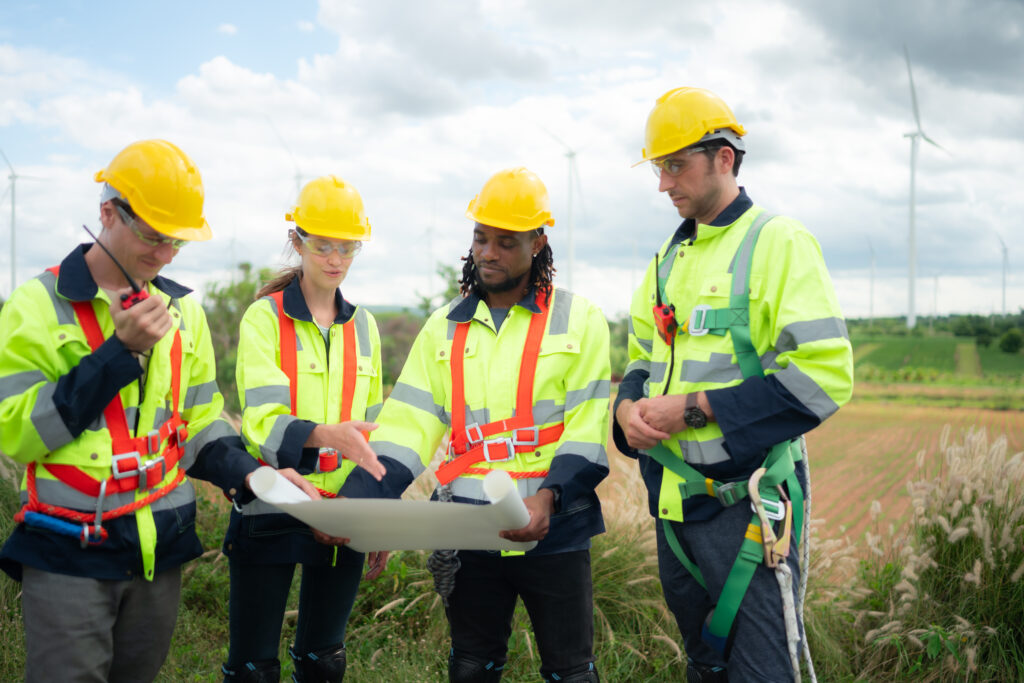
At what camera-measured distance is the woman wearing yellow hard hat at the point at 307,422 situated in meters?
3.34

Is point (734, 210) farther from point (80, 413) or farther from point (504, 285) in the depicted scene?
point (80, 413)

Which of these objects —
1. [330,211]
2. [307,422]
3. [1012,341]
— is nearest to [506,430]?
[307,422]

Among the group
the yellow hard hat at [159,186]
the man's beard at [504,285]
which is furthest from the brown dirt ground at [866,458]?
the yellow hard hat at [159,186]

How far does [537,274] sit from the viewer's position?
353 cm

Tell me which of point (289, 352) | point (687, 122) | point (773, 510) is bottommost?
point (773, 510)

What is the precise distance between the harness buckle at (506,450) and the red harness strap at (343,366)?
758 mm

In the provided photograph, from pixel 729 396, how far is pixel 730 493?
1.26 ft

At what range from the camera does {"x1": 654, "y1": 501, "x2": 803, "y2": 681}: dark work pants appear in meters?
2.82

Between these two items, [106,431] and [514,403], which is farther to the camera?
[514,403]

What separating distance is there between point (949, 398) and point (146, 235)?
10985 millimetres

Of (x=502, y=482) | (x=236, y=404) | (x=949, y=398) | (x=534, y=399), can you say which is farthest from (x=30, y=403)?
(x=949, y=398)

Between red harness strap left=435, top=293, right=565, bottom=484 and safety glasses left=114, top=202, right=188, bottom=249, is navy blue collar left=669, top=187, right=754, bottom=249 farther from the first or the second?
safety glasses left=114, top=202, right=188, bottom=249

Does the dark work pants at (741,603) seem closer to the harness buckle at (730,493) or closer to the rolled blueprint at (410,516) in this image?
the harness buckle at (730,493)

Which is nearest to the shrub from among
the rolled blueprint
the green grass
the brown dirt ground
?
the green grass
